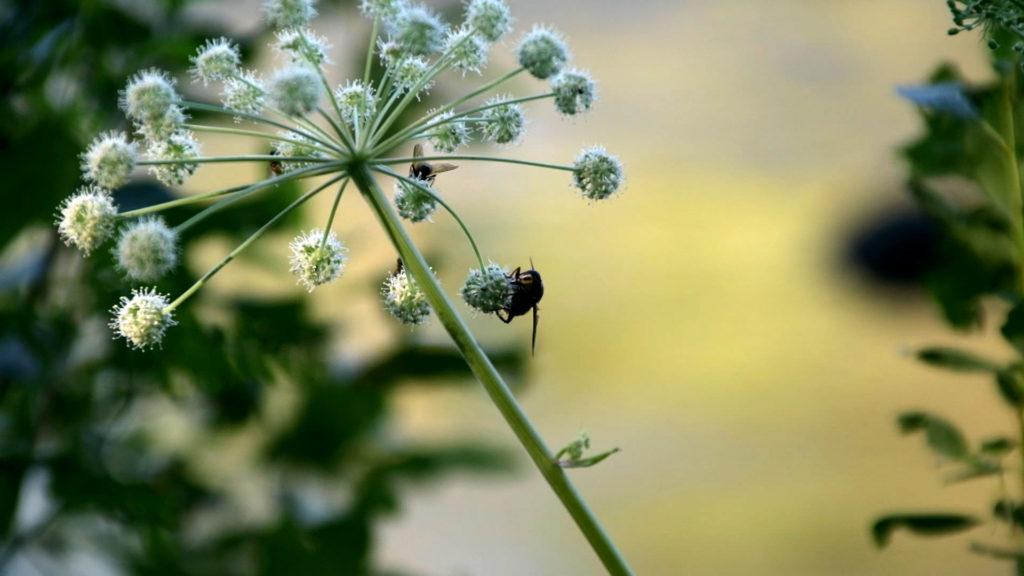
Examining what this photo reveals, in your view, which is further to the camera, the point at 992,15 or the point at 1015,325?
the point at 1015,325

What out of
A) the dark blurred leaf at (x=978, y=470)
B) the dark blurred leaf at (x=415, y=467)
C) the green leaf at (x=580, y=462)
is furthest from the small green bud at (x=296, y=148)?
the dark blurred leaf at (x=415, y=467)

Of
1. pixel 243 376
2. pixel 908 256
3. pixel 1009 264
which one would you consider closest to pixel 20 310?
pixel 243 376

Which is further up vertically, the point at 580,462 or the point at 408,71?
the point at 408,71

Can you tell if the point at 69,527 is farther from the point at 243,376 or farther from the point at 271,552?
the point at 243,376

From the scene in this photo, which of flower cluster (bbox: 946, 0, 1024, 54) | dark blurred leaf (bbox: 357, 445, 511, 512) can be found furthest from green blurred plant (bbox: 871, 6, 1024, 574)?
dark blurred leaf (bbox: 357, 445, 511, 512)

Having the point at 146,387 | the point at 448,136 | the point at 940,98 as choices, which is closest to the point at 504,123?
the point at 448,136

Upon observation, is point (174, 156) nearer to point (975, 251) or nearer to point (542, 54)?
point (542, 54)

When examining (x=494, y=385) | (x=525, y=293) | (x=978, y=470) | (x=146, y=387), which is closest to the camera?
(x=494, y=385)
